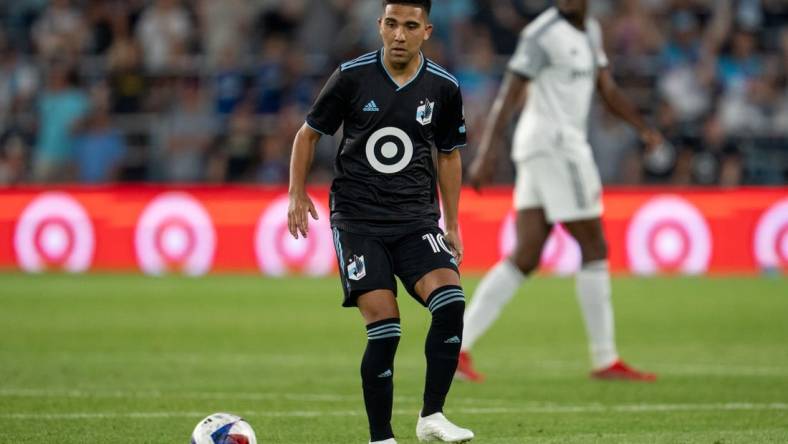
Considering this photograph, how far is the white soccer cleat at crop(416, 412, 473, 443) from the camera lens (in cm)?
691

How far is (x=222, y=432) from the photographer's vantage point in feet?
20.5

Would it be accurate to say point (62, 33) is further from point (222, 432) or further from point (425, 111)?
point (222, 432)

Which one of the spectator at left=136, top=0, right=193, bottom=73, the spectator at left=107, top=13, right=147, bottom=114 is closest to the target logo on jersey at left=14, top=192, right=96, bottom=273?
the spectator at left=107, top=13, right=147, bottom=114

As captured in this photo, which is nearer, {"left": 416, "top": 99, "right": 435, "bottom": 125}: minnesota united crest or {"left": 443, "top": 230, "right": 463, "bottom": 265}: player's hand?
{"left": 416, "top": 99, "right": 435, "bottom": 125}: minnesota united crest

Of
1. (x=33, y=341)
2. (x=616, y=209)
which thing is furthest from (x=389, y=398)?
(x=616, y=209)

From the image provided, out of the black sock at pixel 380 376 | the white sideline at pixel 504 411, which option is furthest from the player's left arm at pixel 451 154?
the white sideline at pixel 504 411

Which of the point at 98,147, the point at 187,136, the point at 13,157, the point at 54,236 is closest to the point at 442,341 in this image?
the point at 54,236

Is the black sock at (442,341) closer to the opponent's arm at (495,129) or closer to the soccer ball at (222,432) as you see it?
the soccer ball at (222,432)

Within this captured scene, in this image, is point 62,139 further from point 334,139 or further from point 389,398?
point 389,398

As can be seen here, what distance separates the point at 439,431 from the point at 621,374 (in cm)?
337

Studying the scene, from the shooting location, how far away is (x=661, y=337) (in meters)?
12.9

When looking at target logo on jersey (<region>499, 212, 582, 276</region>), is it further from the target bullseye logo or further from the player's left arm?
the target bullseye logo

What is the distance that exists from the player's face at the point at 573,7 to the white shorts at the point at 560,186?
0.97 metres

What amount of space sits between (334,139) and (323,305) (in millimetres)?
5846
